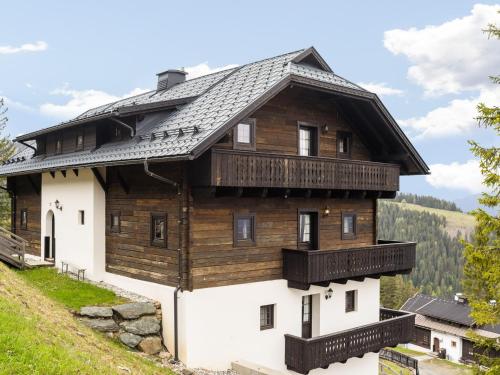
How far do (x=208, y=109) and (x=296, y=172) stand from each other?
132 inches

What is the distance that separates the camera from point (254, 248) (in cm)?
1547

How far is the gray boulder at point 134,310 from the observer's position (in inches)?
561

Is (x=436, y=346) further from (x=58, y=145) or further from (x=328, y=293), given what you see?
(x=58, y=145)

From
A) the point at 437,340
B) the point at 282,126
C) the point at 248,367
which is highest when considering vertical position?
the point at 282,126

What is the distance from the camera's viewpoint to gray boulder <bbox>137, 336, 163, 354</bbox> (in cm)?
1405

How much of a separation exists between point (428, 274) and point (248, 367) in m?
142

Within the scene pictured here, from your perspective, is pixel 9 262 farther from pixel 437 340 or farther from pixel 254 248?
pixel 437 340

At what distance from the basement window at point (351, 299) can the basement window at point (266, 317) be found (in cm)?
408

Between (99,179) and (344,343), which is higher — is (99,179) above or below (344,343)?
above

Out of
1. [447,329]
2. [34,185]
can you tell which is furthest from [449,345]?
[34,185]

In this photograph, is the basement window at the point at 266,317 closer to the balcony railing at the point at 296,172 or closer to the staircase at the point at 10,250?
the balcony railing at the point at 296,172

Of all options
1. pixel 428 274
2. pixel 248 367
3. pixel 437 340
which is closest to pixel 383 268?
pixel 248 367

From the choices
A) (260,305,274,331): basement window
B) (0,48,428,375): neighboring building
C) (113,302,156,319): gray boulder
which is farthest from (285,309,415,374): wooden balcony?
(113,302,156,319): gray boulder

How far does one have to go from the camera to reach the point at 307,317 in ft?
57.5
